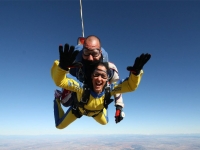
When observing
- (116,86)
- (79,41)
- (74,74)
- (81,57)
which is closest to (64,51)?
(81,57)

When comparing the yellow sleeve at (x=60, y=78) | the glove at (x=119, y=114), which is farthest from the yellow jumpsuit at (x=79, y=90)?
the glove at (x=119, y=114)

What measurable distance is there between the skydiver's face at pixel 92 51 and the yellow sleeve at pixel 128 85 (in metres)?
0.50

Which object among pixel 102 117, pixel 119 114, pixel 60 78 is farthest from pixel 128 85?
pixel 102 117

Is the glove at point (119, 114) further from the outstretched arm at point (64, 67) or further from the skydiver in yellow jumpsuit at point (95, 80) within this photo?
the outstretched arm at point (64, 67)

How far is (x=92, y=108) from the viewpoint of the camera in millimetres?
2482

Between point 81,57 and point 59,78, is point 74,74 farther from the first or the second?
point 59,78

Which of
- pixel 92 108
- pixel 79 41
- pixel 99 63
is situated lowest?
pixel 92 108

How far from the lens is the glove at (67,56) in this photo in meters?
1.56

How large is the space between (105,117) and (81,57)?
1462mm

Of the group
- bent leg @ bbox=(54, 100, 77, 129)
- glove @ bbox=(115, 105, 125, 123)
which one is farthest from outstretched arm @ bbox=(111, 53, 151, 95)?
bent leg @ bbox=(54, 100, 77, 129)

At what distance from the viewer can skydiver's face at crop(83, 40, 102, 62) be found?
6.63 ft

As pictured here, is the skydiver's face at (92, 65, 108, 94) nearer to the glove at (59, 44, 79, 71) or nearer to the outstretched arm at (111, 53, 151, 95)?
the outstretched arm at (111, 53, 151, 95)

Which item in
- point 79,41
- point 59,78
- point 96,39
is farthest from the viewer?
point 79,41

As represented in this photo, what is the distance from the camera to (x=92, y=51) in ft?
6.66
